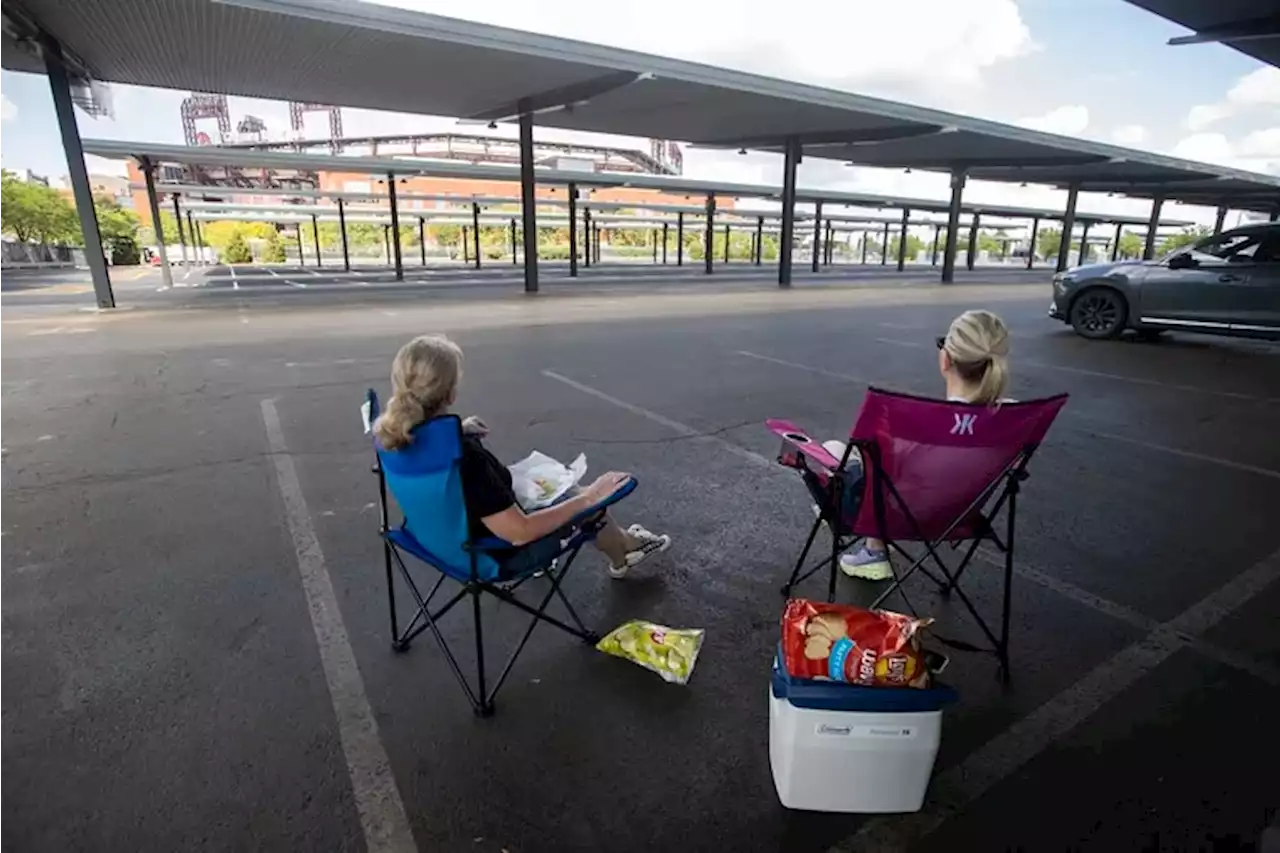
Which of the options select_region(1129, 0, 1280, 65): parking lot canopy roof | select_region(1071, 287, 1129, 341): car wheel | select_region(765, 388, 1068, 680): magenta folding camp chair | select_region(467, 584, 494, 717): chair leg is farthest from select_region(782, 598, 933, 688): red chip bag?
select_region(1129, 0, 1280, 65): parking lot canopy roof

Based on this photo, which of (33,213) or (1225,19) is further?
(33,213)

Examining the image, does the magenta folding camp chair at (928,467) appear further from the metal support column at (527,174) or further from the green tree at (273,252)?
the green tree at (273,252)

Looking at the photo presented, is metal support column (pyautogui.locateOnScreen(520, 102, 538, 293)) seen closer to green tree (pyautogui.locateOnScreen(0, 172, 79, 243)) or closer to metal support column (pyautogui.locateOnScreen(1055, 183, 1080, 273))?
metal support column (pyautogui.locateOnScreen(1055, 183, 1080, 273))

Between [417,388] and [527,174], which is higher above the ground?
[527,174]

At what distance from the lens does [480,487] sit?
2.00 meters

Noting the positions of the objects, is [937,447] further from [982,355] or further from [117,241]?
[117,241]

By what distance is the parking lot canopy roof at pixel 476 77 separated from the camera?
10.2 metres

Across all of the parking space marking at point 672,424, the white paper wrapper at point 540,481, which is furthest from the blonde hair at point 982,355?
the parking space marking at point 672,424

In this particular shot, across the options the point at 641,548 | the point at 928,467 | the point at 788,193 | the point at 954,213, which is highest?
the point at 788,193

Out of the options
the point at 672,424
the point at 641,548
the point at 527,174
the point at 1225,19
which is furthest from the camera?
the point at 527,174

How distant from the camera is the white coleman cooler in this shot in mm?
1564

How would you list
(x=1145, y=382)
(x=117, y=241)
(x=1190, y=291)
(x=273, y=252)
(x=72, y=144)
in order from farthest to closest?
(x=273, y=252) < (x=117, y=241) < (x=72, y=144) < (x=1190, y=291) < (x=1145, y=382)

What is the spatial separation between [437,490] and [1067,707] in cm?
202

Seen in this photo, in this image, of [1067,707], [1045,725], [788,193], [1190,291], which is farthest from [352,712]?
[788,193]
